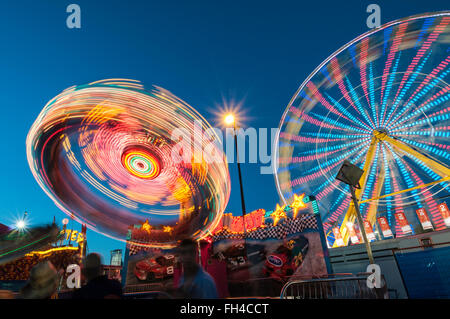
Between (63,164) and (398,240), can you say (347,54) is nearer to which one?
(398,240)

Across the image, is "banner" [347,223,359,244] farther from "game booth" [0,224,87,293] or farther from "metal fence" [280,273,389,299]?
"game booth" [0,224,87,293]

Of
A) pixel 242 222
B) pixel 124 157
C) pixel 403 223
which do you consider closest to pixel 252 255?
pixel 242 222

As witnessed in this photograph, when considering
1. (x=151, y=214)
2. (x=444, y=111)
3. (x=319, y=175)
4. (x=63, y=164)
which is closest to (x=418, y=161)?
(x=444, y=111)

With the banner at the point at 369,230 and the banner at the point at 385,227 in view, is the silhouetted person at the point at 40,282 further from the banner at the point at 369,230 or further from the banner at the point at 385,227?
the banner at the point at 385,227

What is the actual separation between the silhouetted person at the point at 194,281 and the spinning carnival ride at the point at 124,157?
6271 mm

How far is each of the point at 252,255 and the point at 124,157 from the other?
30.6 feet

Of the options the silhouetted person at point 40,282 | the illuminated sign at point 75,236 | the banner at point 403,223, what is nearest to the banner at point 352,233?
the banner at point 403,223

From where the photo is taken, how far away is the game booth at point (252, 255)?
12984mm

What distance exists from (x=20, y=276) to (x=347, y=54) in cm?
2566

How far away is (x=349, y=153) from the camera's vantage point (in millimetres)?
17266

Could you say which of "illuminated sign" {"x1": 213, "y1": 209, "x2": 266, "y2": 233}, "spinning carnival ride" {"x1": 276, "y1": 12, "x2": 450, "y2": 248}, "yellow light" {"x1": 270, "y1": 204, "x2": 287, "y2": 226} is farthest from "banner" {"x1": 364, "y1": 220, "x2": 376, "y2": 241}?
"illuminated sign" {"x1": 213, "y1": 209, "x2": 266, "y2": 233}

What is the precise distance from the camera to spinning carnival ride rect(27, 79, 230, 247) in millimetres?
8656

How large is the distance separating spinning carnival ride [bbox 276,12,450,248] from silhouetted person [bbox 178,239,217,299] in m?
14.4
